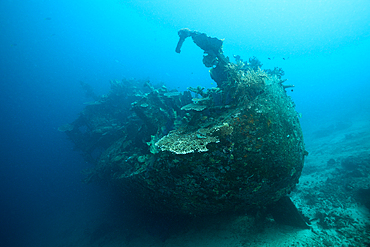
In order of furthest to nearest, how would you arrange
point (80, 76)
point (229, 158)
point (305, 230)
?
point (80, 76)
point (305, 230)
point (229, 158)

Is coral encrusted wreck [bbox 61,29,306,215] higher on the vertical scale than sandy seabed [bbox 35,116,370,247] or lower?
higher

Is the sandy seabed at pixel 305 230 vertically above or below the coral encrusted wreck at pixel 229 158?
below

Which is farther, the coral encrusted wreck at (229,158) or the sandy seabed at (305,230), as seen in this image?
the sandy seabed at (305,230)

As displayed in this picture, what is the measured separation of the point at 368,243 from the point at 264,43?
202 m

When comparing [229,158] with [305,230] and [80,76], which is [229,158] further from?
[80,76]

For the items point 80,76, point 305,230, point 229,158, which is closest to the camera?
point 229,158

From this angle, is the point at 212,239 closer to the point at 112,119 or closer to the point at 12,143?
the point at 112,119

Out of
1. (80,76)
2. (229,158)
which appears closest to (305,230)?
(229,158)

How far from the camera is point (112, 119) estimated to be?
49.6ft

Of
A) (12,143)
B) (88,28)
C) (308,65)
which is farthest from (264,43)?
(12,143)

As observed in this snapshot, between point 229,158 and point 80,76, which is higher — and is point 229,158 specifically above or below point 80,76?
below

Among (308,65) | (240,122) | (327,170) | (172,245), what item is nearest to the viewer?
(240,122)

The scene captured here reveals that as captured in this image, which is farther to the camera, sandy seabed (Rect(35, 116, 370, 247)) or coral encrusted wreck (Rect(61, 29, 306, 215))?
sandy seabed (Rect(35, 116, 370, 247))

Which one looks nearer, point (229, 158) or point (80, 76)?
point (229, 158)
